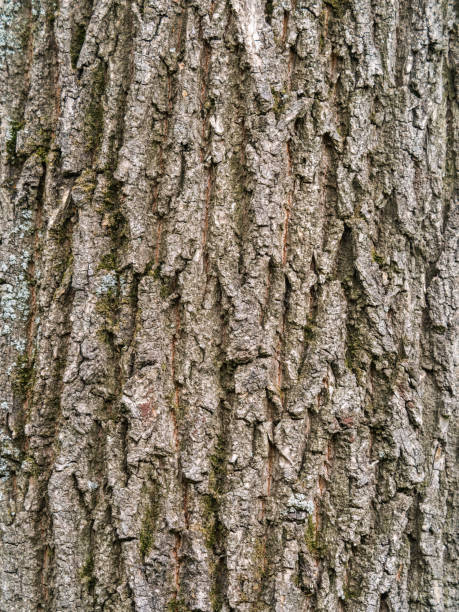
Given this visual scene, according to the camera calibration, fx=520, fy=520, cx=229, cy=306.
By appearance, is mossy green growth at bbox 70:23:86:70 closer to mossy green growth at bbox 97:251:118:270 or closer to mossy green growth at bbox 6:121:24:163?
mossy green growth at bbox 6:121:24:163

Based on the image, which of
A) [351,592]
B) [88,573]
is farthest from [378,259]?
[88,573]

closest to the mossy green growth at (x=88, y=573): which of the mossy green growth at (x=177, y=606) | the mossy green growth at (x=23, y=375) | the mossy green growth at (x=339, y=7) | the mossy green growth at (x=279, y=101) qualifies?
the mossy green growth at (x=177, y=606)

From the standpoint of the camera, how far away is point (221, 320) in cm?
149

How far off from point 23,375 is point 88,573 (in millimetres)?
612

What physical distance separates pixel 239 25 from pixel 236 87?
174 millimetres

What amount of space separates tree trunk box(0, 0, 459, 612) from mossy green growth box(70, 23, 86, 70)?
16mm

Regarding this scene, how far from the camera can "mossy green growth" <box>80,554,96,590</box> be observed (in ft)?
4.77

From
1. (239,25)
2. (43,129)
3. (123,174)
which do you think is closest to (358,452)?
(123,174)

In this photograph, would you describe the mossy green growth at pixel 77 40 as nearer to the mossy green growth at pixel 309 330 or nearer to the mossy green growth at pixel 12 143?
the mossy green growth at pixel 12 143

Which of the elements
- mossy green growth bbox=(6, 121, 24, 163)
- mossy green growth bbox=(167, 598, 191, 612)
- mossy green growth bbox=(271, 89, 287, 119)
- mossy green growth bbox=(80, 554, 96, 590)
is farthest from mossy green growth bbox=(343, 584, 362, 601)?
mossy green growth bbox=(6, 121, 24, 163)

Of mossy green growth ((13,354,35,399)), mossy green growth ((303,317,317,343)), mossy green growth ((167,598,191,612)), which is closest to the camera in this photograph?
mossy green growth ((167,598,191,612))

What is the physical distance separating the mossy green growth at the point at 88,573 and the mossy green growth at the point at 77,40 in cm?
149

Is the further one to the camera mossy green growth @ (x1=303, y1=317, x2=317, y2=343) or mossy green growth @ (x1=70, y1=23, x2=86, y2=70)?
mossy green growth @ (x1=70, y1=23, x2=86, y2=70)

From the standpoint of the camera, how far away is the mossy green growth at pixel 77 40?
64.4 inches
